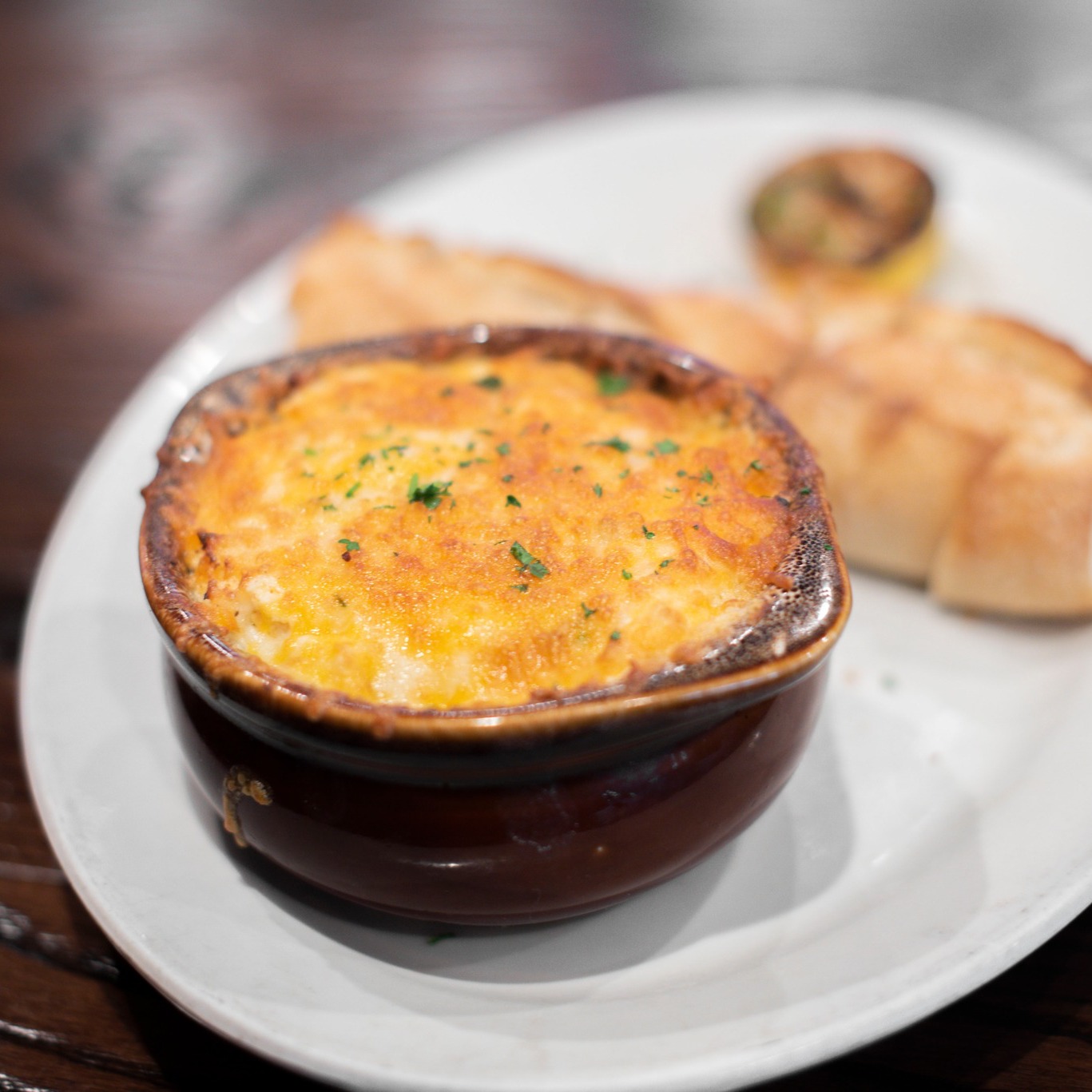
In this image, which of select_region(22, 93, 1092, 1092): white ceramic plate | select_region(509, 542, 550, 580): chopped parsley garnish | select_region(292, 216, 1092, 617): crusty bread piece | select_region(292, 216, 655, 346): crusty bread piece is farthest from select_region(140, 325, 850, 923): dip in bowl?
select_region(292, 216, 655, 346): crusty bread piece

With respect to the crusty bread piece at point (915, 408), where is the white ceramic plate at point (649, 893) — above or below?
below

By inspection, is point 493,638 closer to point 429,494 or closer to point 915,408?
point 429,494

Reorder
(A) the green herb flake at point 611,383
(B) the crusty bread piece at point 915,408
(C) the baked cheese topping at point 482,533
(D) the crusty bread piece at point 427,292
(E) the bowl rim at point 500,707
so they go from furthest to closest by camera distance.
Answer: (D) the crusty bread piece at point 427,292
(B) the crusty bread piece at point 915,408
(A) the green herb flake at point 611,383
(C) the baked cheese topping at point 482,533
(E) the bowl rim at point 500,707

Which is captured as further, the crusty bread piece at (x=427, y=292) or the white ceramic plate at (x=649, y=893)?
the crusty bread piece at (x=427, y=292)

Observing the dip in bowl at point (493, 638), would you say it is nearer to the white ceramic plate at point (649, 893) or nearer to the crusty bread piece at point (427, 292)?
the white ceramic plate at point (649, 893)

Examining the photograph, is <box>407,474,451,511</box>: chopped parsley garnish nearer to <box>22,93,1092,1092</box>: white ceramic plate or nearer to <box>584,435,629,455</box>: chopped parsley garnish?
<box>584,435,629,455</box>: chopped parsley garnish

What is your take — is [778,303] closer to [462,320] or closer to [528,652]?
[462,320]

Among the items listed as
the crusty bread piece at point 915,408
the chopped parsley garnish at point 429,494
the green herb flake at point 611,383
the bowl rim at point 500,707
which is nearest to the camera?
the bowl rim at point 500,707

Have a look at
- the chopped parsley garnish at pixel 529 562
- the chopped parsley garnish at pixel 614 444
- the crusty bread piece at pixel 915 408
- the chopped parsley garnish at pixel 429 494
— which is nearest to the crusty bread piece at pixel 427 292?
the crusty bread piece at pixel 915 408
